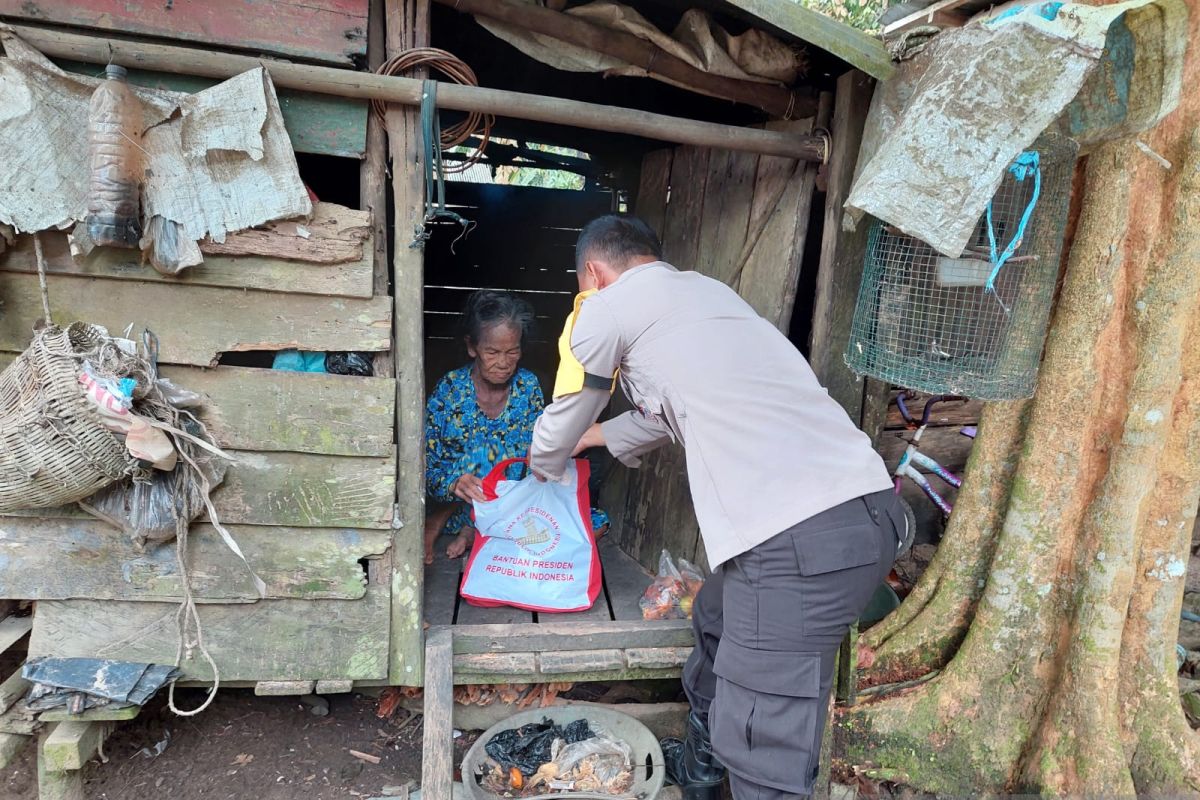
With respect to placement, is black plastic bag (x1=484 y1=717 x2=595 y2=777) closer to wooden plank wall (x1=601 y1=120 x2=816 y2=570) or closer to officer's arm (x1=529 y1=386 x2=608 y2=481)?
wooden plank wall (x1=601 y1=120 x2=816 y2=570)

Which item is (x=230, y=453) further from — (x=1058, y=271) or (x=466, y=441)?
(x=1058, y=271)

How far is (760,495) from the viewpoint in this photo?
204cm

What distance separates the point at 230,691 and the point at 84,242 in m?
2.22

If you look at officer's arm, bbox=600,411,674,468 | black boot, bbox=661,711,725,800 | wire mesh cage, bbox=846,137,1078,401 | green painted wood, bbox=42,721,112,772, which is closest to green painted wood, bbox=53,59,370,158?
officer's arm, bbox=600,411,674,468

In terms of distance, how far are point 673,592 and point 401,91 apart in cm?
230

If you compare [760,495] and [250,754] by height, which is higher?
[760,495]

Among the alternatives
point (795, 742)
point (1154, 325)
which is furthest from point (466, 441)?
point (1154, 325)

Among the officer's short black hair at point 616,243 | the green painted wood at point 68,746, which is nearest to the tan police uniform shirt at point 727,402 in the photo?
the officer's short black hair at point 616,243

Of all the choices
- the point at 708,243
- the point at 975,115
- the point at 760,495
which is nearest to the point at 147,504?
the point at 760,495

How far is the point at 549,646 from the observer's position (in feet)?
9.38

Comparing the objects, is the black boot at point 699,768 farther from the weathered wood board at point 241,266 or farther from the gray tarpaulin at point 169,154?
the gray tarpaulin at point 169,154

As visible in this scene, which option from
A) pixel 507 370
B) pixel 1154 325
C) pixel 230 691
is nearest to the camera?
pixel 1154 325

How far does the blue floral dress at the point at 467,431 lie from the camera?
3.64 metres

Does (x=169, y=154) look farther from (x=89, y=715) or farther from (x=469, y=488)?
(x=89, y=715)
